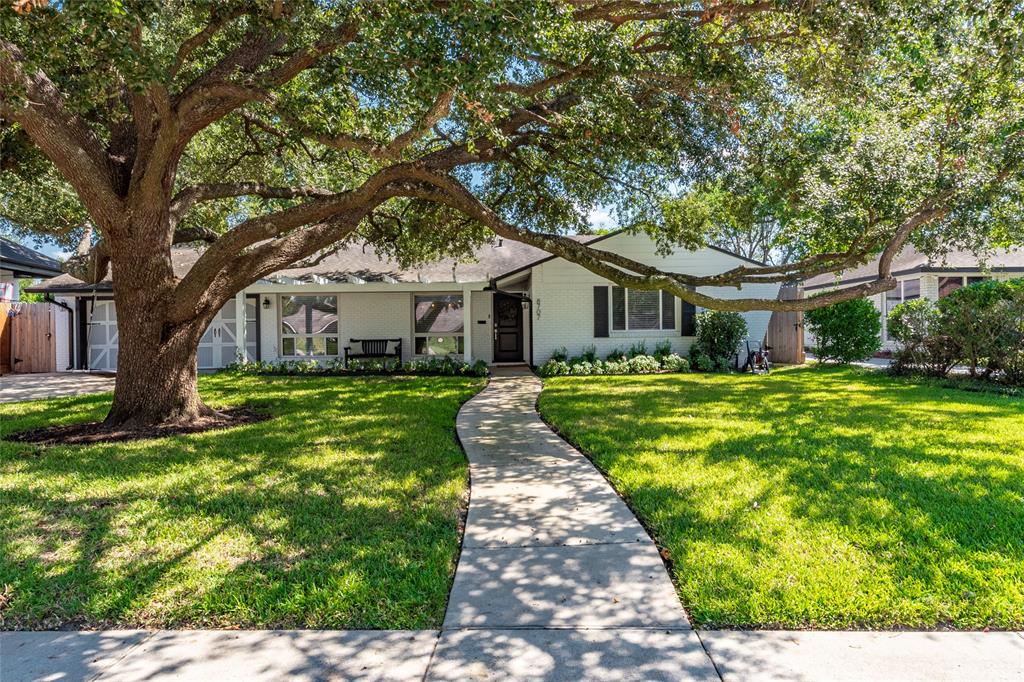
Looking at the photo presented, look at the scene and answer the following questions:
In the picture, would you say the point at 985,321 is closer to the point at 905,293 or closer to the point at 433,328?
the point at 905,293

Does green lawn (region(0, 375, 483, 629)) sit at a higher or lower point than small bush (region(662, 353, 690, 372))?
lower

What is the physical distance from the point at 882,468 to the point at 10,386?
16.8 metres

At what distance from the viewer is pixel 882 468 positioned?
17.3ft

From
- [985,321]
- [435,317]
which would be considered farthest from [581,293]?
[985,321]

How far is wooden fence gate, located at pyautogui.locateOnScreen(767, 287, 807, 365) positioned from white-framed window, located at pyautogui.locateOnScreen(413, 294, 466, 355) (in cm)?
991

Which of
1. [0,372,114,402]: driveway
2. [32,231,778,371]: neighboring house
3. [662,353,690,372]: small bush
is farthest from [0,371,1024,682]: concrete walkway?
[32,231,778,371]: neighboring house

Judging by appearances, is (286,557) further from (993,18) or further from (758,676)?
(993,18)

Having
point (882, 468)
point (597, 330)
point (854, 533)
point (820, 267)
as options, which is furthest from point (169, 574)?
point (597, 330)

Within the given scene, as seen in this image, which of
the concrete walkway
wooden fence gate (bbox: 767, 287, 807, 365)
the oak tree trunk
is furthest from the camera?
wooden fence gate (bbox: 767, 287, 807, 365)

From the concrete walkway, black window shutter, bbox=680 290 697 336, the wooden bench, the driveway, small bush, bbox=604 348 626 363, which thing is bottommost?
the concrete walkway

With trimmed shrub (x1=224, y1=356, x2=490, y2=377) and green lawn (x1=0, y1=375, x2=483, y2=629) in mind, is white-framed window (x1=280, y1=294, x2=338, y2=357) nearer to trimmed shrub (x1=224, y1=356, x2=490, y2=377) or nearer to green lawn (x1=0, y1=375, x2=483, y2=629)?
trimmed shrub (x1=224, y1=356, x2=490, y2=377)

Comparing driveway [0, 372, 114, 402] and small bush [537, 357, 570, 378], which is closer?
driveway [0, 372, 114, 402]

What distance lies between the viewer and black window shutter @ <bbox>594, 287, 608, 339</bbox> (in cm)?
1556

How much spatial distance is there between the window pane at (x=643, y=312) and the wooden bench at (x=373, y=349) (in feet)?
22.5
